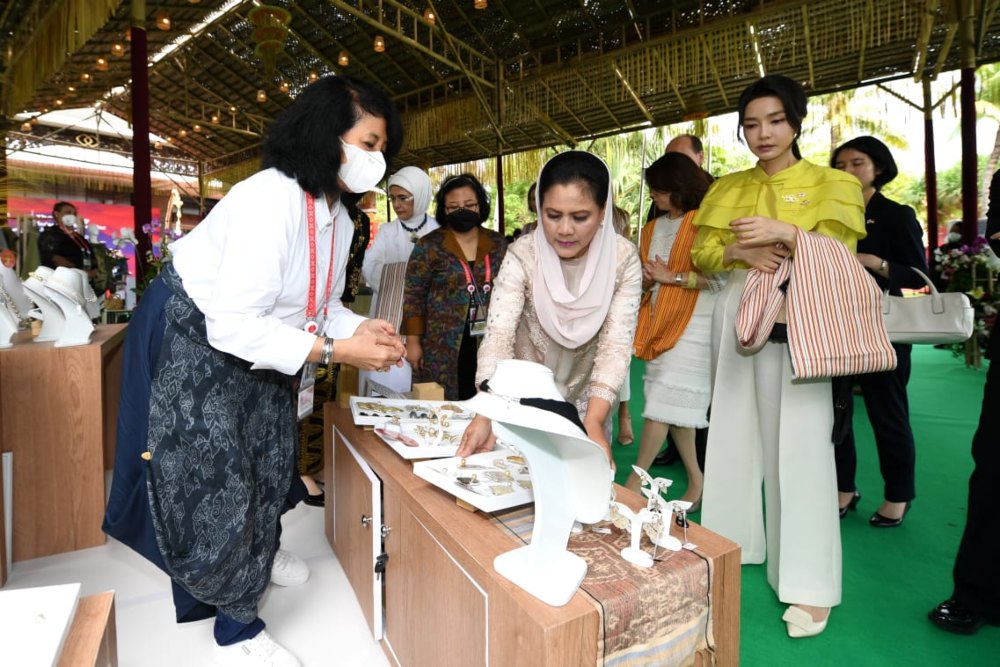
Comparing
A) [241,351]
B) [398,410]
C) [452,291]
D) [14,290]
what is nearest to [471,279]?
[452,291]

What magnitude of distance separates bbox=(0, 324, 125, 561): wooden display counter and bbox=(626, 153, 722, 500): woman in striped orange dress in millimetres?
1936

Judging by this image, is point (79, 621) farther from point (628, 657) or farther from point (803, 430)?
point (803, 430)

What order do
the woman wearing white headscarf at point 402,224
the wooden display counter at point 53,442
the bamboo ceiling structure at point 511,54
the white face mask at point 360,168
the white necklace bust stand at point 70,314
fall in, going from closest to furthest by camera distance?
the white face mask at point 360,168, the wooden display counter at point 53,442, the white necklace bust stand at point 70,314, the woman wearing white headscarf at point 402,224, the bamboo ceiling structure at point 511,54

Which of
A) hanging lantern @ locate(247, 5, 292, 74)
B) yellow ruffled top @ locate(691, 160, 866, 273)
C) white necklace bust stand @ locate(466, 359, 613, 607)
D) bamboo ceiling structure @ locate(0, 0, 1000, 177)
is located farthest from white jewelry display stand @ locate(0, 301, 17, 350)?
hanging lantern @ locate(247, 5, 292, 74)

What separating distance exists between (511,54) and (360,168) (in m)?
6.70

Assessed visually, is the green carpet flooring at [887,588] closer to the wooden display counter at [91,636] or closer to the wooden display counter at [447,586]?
the wooden display counter at [447,586]

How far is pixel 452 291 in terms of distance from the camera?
2.14 metres

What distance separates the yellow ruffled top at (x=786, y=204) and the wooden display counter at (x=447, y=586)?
88 cm

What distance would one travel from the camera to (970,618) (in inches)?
58.8

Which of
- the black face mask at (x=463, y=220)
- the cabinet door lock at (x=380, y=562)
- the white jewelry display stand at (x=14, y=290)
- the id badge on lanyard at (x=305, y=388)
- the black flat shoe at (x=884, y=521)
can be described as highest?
Result: the black face mask at (x=463, y=220)

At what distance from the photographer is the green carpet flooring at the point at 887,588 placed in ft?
4.72

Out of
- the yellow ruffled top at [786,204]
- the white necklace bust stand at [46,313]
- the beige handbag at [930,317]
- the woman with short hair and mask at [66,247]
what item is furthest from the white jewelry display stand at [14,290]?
the beige handbag at [930,317]

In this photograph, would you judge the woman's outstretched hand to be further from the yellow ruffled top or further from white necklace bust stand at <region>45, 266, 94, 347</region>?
white necklace bust stand at <region>45, 266, 94, 347</region>

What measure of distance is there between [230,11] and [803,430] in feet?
27.5
